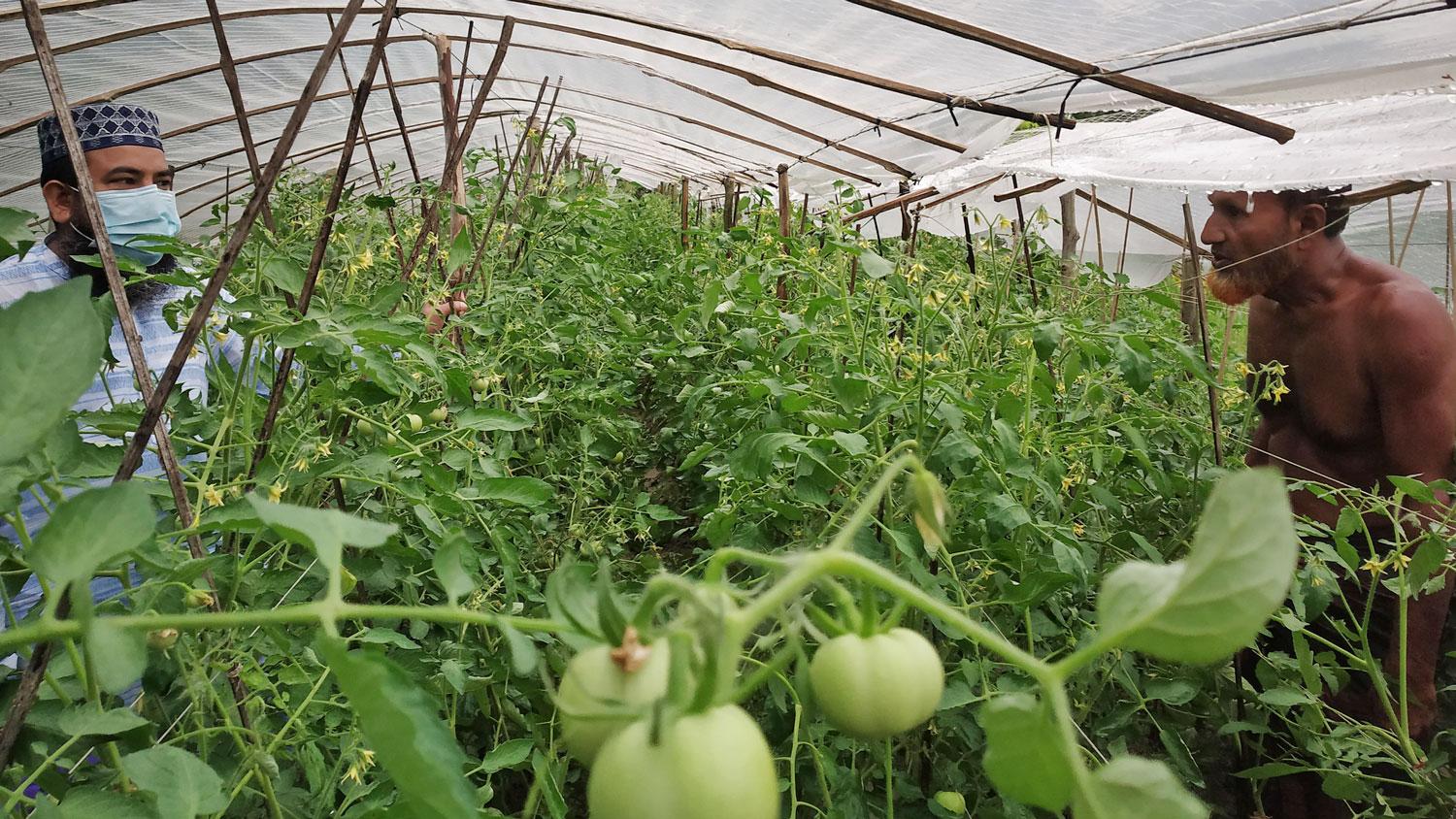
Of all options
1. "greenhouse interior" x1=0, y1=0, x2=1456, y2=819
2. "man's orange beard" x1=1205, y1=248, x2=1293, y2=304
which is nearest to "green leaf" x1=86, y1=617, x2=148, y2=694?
"greenhouse interior" x1=0, y1=0, x2=1456, y2=819

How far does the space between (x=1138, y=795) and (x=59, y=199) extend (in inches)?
99.4

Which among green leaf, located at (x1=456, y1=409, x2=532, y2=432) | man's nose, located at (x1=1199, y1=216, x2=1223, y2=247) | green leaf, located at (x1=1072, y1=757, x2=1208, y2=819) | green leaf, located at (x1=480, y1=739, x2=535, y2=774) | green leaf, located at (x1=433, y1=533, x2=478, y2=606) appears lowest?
green leaf, located at (x1=480, y1=739, x2=535, y2=774)

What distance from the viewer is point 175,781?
1.85 ft

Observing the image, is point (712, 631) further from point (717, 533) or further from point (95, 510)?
point (717, 533)

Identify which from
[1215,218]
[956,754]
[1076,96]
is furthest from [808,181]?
[956,754]

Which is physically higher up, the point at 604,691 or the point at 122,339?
the point at 604,691

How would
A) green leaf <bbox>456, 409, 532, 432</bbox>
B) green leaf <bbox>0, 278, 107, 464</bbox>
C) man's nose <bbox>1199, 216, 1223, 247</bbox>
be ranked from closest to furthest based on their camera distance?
green leaf <bbox>0, 278, 107, 464</bbox>, green leaf <bbox>456, 409, 532, 432</bbox>, man's nose <bbox>1199, 216, 1223, 247</bbox>

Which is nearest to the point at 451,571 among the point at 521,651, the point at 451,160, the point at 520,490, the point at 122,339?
the point at 521,651

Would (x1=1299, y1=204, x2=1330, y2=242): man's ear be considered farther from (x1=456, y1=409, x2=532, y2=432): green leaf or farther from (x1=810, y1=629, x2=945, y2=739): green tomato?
(x1=810, y1=629, x2=945, y2=739): green tomato

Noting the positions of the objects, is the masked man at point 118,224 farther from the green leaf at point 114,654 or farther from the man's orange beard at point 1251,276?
the man's orange beard at point 1251,276

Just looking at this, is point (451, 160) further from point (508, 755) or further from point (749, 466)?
point (508, 755)

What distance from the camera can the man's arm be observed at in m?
2.13

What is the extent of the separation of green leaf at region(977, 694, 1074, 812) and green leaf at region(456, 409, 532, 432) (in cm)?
96

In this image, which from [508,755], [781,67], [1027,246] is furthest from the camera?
[781,67]
